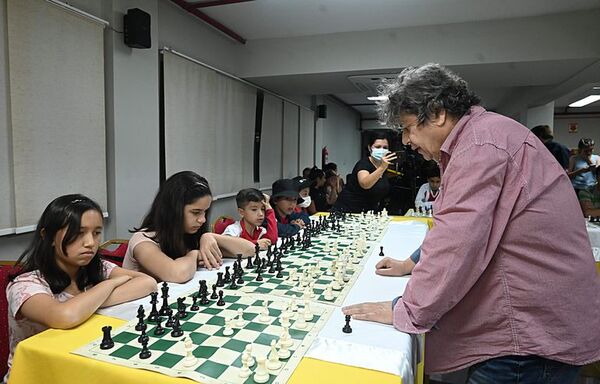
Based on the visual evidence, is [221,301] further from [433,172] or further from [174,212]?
[433,172]

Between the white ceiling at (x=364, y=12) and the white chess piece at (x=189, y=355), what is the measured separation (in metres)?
3.75

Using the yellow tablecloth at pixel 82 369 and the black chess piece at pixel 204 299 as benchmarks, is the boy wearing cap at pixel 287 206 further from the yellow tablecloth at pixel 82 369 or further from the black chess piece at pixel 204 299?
the yellow tablecloth at pixel 82 369

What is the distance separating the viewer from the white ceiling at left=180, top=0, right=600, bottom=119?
4.05m

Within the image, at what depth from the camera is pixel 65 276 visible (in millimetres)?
1505

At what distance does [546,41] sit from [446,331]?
4453 mm

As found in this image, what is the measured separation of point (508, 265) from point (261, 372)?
707 mm

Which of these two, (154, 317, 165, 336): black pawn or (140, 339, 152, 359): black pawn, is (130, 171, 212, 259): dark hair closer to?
(154, 317, 165, 336): black pawn

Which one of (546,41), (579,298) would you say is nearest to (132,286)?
(579,298)

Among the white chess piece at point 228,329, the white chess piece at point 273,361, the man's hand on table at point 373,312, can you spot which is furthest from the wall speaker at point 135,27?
the white chess piece at point 273,361

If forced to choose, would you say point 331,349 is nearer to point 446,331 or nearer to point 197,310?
point 446,331

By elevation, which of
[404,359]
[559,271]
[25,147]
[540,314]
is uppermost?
[25,147]

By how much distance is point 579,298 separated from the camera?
1059mm

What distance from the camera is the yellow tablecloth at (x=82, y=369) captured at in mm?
969

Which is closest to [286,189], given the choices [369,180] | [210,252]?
[369,180]
